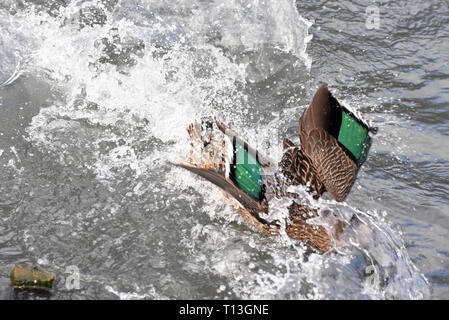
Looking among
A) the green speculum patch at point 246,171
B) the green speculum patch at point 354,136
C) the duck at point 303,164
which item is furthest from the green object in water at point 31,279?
the green speculum patch at point 354,136

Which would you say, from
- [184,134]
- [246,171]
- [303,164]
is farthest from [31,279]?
[303,164]

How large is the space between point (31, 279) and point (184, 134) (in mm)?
1450

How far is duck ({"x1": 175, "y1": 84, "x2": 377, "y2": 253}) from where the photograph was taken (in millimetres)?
2701

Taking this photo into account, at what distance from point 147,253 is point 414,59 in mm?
3343

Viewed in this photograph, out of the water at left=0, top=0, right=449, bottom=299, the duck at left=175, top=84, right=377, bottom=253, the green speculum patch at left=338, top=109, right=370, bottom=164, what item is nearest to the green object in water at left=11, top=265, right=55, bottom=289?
the water at left=0, top=0, right=449, bottom=299

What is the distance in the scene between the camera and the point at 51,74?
4.42 m

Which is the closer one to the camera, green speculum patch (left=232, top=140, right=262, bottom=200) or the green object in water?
green speculum patch (left=232, top=140, right=262, bottom=200)

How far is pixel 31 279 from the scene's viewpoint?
2.79 metres

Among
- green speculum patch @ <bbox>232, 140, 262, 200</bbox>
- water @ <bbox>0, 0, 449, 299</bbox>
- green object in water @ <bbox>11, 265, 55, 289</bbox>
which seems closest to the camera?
green speculum patch @ <bbox>232, 140, 262, 200</bbox>

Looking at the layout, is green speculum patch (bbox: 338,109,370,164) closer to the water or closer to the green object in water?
the water

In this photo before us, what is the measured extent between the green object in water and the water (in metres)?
0.07

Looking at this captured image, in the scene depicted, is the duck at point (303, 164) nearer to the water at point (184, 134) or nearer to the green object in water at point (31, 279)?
the water at point (184, 134)

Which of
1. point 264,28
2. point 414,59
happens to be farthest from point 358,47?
point 264,28

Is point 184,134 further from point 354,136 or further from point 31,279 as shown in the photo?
point 31,279
